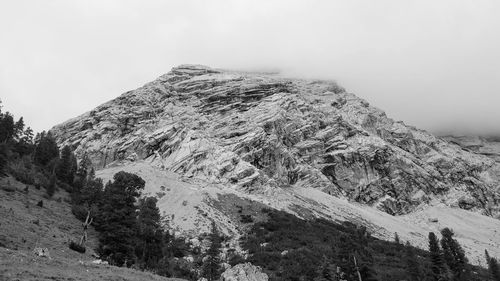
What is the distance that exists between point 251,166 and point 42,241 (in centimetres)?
10164

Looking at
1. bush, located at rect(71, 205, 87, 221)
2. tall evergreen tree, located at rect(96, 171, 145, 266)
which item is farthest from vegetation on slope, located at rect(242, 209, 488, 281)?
bush, located at rect(71, 205, 87, 221)

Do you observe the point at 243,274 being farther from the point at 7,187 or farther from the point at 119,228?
the point at 7,187

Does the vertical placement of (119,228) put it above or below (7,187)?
above

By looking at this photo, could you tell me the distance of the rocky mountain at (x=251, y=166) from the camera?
122 m

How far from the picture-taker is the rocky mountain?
122 m

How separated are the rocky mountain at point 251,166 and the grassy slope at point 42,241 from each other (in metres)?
33.5

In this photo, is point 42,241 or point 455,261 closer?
point 42,241

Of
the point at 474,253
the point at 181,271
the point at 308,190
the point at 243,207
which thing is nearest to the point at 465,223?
the point at 474,253

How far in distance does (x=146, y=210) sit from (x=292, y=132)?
434ft

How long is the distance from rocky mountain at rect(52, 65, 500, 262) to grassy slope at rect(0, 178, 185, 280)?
33.5 meters

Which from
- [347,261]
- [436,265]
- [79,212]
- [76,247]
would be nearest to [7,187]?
[79,212]

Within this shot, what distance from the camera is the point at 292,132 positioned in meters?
190

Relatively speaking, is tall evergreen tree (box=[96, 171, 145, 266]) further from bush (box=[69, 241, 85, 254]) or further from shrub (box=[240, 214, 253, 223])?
shrub (box=[240, 214, 253, 223])

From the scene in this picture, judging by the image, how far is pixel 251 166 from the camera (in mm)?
141125
